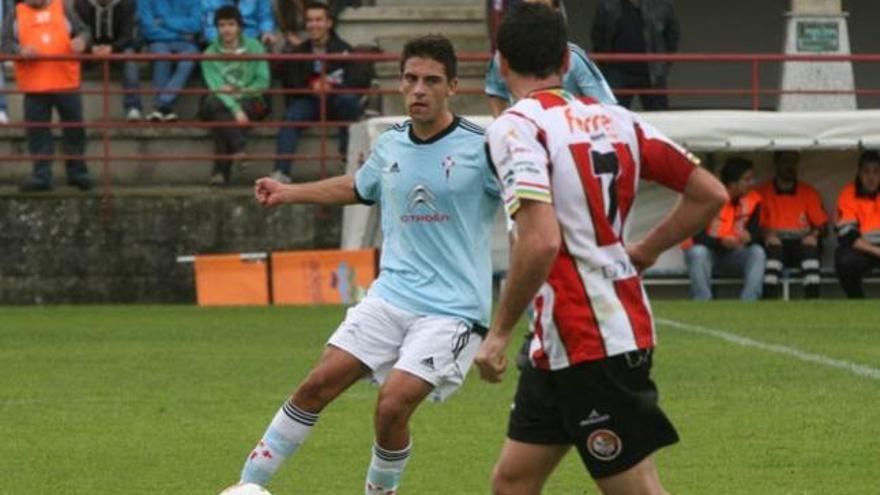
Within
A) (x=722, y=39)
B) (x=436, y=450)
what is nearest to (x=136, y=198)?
(x=722, y=39)

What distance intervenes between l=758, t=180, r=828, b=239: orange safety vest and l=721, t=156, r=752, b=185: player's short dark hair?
1.44 ft

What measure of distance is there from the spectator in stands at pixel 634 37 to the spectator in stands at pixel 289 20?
3015 millimetres

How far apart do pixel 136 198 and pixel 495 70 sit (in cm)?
1207

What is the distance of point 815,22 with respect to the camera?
24.6 metres

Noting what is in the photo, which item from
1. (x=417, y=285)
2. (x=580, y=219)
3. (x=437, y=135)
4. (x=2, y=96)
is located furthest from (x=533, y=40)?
(x=2, y=96)

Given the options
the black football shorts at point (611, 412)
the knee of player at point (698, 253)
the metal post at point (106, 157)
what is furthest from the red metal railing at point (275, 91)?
the black football shorts at point (611, 412)

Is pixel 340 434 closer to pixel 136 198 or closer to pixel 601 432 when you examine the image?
pixel 601 432

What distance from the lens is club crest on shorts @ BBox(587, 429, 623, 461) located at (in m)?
6.67

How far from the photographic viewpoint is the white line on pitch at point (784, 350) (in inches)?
567

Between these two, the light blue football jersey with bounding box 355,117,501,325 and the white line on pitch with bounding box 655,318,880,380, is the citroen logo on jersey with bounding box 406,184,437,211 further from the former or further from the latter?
the white line on pitch with bounding box 655,318,880,380

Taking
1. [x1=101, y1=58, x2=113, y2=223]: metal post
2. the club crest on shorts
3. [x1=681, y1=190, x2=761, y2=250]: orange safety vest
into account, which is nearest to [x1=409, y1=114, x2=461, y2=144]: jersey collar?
the club crest on shorts

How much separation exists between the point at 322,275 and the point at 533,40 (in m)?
14.3

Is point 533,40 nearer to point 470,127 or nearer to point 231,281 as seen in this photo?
point 470,127

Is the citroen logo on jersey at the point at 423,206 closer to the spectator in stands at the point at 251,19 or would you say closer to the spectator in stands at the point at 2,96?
the spectator in stands at the point at 2,96
